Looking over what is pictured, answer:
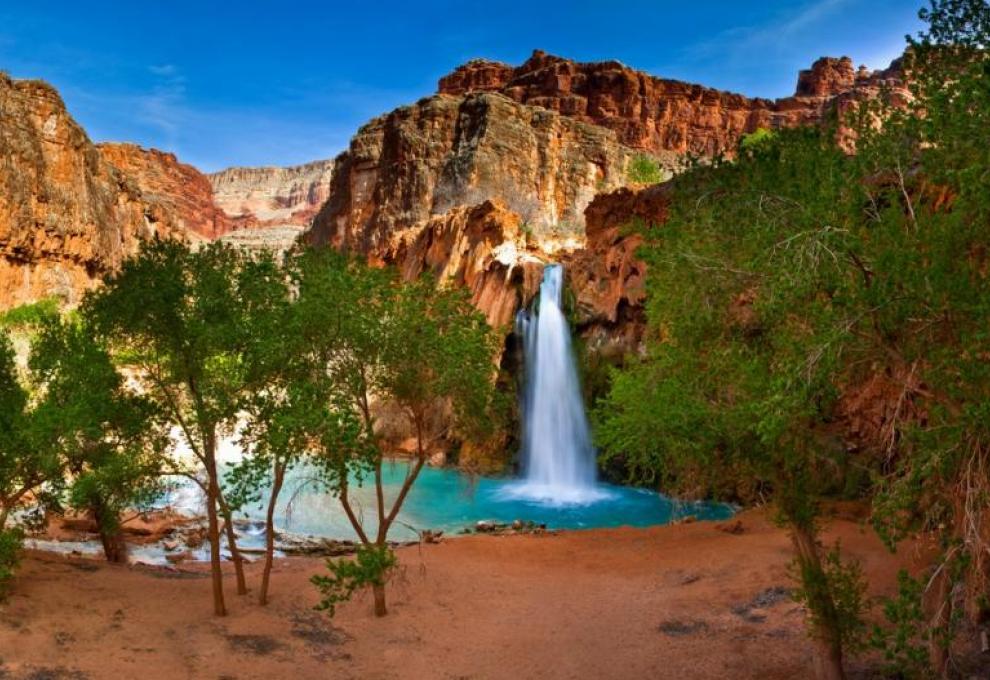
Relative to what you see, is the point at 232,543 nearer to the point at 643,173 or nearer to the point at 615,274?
the point at 615,274

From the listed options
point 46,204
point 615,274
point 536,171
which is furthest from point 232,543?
point 536,171

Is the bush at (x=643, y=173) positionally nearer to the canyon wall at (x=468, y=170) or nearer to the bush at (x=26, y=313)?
the canyon wall at (x=468, y=170)

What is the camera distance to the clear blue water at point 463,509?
25562 mm

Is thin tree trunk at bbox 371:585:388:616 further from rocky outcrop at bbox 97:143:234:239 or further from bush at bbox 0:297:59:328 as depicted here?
rocky outcrop at bbox 97:143:234:239

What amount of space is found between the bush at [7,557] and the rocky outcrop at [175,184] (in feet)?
455

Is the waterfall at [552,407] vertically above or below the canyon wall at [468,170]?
below

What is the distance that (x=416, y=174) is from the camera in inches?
2992

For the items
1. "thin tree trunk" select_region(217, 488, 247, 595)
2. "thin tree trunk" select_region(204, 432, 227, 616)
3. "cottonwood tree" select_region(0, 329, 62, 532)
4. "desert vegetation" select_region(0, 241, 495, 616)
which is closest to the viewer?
"cottonwood tree" select_region(0, 329, 62, 532)

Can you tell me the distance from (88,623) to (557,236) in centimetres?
6189

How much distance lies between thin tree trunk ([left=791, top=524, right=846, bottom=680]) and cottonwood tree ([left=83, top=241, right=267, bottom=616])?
9173 millimetres

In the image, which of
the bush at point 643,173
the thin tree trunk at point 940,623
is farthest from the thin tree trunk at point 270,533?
the bush at point 643,173

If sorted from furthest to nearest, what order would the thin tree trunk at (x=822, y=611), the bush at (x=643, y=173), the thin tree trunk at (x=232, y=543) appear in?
the bush at (x=643, y=173) < the thin tree trunk at (x=232, y=543) < the thin tree trunk at (x=822, y=611)

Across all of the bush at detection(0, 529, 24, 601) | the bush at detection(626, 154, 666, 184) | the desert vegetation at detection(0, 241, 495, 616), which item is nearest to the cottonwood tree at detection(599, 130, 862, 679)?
the desert vegetation at detection(0, 241, 495, 616)

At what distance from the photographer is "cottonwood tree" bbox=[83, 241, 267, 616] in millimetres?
12227
